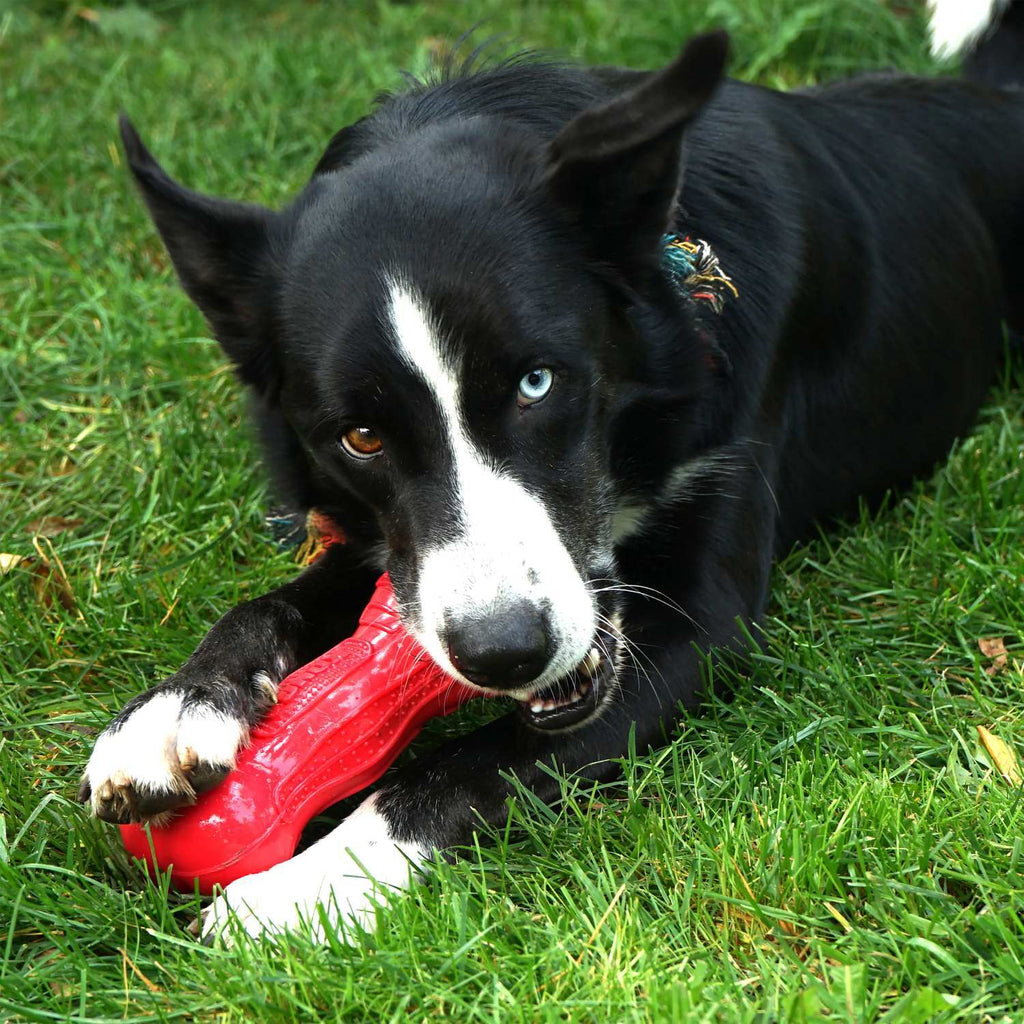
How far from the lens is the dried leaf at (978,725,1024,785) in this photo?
2.58 m

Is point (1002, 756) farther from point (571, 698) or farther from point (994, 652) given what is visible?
point (571, 698)

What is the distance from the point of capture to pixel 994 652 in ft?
10.0

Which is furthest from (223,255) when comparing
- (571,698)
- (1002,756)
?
(1002,756)

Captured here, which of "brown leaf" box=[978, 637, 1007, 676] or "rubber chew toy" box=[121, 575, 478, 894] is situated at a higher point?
"rubber chew toy" box=[121, 575, 478, 894]

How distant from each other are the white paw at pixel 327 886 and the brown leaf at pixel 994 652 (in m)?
1.38

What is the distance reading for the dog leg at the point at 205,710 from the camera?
247 cm

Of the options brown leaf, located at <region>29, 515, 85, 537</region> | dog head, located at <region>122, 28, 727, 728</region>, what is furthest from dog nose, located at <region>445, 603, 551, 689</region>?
brown leaf, located at <region>29, 515, 85, 537</region>

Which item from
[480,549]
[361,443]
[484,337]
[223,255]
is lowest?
[480,549]

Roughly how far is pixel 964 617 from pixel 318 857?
1594mm

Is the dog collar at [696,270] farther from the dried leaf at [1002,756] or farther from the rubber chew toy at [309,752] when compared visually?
the dried leaf at [1002,756]

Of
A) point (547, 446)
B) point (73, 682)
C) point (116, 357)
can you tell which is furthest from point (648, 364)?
point (116, 357)

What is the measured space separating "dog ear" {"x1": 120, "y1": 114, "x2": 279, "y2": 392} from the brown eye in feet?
1.12

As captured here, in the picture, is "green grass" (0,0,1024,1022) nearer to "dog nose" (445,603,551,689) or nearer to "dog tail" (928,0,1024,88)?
"dog nose" (445,603,551,689)

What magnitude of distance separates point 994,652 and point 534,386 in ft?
4.23
